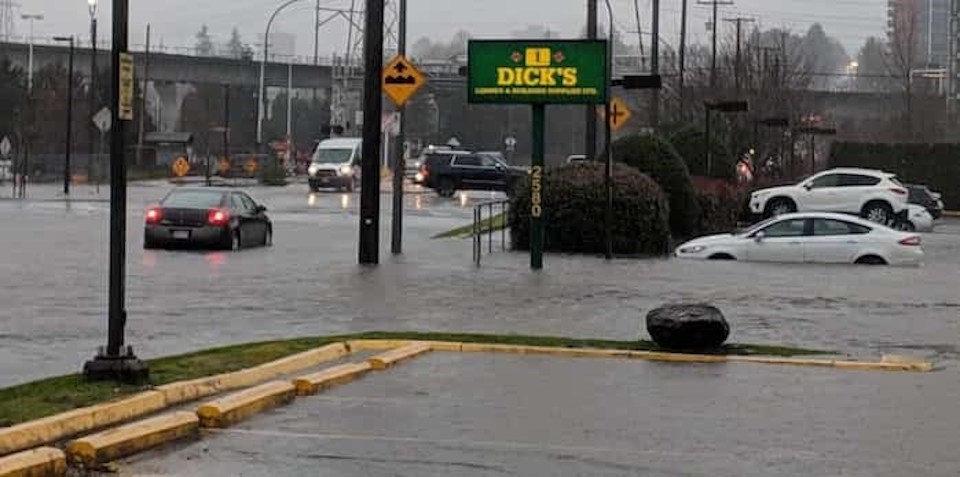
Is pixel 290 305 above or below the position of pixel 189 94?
below

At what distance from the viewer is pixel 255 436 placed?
365 inches

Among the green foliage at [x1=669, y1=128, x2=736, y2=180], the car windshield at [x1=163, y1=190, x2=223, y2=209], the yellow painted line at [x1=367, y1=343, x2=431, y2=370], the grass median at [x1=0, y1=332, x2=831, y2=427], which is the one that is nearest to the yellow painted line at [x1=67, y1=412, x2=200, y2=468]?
the grass median at [x1=0, y1=332, x2=831, y2=427]

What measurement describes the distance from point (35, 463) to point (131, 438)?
91 cm

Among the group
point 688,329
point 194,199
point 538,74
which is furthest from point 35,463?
point 194,199

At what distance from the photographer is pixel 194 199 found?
2973 cm

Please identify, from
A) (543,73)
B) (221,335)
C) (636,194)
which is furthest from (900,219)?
(221,335)

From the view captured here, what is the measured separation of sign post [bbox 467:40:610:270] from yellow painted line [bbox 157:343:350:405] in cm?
1322

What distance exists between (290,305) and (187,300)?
1.36m

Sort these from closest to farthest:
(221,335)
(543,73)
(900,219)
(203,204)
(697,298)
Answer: (221,335) < (697,298) < (543,73) < (203,204) < (900,219)

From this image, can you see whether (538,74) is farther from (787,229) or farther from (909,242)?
(909,242)

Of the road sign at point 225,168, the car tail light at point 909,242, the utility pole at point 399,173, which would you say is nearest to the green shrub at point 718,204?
the car tail light at point 909,242

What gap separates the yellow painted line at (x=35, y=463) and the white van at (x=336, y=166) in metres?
59.0

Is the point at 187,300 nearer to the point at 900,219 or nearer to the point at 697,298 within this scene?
the point at 697,298

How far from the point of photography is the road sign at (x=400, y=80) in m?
27.5
